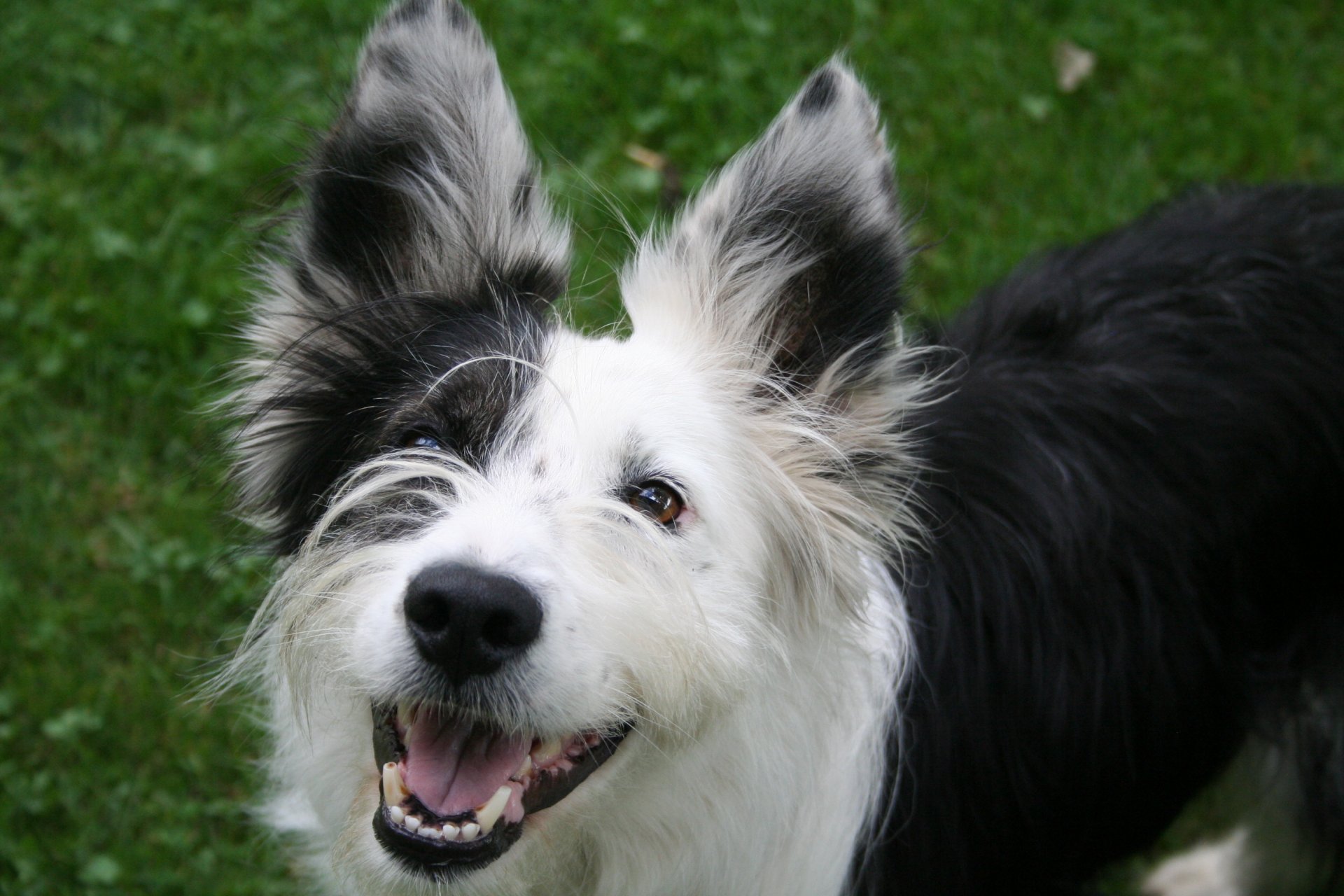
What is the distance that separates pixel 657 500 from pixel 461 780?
646mm

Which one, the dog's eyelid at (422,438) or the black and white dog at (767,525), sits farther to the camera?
the dog's eyelid at (422,438)

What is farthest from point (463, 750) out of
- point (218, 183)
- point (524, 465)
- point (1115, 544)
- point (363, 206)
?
point (218, 183)

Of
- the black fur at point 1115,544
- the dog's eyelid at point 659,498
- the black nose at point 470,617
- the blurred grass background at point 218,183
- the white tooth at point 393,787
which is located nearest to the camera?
the black nose at point 470,617

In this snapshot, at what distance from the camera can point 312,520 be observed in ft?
8.68

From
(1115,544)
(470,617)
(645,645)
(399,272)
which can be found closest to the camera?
(470,617)

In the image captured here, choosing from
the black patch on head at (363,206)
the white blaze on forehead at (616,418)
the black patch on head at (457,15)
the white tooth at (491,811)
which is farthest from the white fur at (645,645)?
the black patch on head at (457,15)

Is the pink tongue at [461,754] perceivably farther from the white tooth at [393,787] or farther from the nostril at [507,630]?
the nostril at [507,630]

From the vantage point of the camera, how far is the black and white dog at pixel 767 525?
2.23 m

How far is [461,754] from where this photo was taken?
7.48 ft

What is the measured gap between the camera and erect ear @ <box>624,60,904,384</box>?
2391 mm

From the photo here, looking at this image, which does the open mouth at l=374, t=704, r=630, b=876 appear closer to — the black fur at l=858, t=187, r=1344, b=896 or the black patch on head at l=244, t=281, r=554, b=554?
the black patch on head at l=244, t=281, r=554, b=554

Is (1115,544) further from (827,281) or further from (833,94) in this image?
(833,94)

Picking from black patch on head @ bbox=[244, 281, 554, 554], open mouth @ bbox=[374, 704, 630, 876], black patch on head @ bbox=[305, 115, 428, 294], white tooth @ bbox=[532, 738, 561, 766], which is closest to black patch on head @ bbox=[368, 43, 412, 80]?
black patch on head @ bbox=[305, 115, 428, 294]

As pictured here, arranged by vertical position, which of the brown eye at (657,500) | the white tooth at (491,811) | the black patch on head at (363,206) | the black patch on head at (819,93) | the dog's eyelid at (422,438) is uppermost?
the black patch on head at (819,93)
